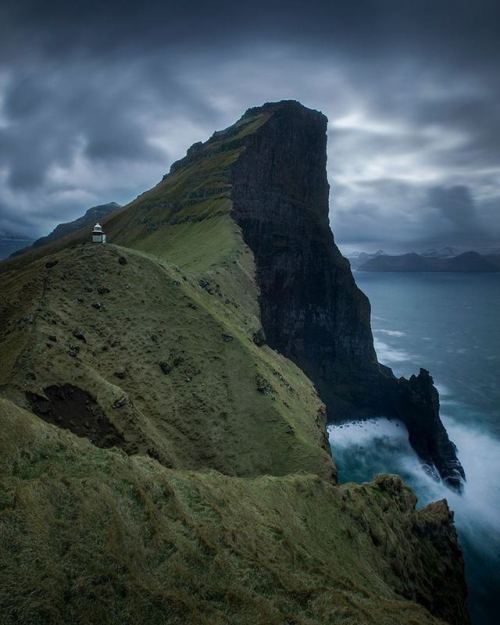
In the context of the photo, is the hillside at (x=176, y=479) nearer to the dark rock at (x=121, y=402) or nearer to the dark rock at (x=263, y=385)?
the dark rock at (x=121, y=402)

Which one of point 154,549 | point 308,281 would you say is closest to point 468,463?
point 308,281

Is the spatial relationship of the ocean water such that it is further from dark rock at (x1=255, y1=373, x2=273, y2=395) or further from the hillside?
dark rock at (x1=255, y1=373, x2=273, y2=395)

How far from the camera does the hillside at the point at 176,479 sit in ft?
49.7

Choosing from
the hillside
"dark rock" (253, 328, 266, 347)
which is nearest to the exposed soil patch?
the hillside

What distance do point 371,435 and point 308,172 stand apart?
75276mm

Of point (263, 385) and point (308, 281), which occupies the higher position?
point (308, 281)

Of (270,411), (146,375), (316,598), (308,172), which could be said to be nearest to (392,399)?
(308,172)

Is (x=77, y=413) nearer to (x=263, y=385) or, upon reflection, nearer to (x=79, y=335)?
(x=79, y=335)

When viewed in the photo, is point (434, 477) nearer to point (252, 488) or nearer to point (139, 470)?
point (252, 488)

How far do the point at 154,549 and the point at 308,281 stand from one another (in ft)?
321

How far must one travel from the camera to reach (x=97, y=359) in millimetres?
38000

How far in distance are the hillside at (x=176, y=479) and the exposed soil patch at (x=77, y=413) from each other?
0.14 metres

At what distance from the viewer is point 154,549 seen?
17.0 metres

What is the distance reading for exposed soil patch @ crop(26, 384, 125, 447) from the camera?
28.2 meters
